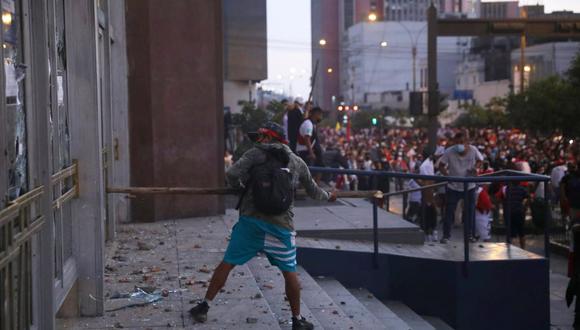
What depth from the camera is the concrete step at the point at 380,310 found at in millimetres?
8296


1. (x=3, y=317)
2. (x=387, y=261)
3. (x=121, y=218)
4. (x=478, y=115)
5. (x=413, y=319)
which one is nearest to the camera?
(x=3, y=317)

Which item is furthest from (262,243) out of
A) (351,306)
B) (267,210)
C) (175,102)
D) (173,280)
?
(175,102)

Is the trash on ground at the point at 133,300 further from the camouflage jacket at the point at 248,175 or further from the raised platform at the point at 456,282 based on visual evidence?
the raised platform at the point at 456,282

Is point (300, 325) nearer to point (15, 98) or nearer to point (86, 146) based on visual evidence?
point (86, 146)

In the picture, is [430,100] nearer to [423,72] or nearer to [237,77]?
[237,77]

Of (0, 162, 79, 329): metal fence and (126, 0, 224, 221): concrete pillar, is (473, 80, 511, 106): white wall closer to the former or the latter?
(126, 0, 224, 221): concrete pillar

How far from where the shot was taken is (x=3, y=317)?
4160 millimetres

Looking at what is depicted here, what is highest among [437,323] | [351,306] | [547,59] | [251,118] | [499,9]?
[499,9]

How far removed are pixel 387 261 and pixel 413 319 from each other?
0.87m

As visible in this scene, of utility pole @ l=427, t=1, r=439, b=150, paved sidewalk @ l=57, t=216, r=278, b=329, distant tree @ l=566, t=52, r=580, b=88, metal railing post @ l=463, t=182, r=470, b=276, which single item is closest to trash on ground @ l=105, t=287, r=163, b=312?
paved sidewalk @ l=57, t=216, r=278, b=329

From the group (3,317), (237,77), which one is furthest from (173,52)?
(237,77)

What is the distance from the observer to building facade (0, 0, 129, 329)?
14.6 feet

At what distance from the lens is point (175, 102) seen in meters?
12.1

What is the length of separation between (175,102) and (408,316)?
4.35 meters
